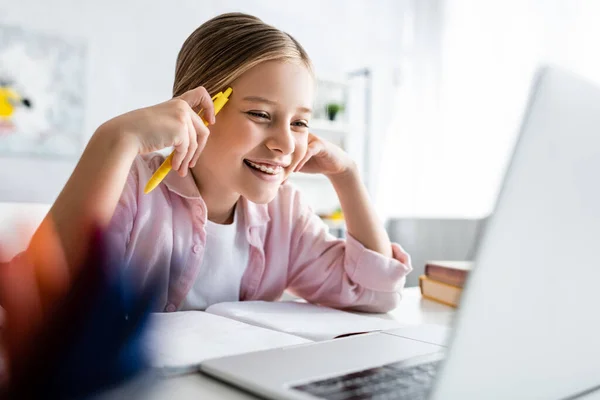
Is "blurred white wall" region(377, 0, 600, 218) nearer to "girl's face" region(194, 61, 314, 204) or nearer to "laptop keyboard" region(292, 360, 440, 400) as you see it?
"girl's face" region(194, 61, 314, 204)

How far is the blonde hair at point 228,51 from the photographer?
855 mm

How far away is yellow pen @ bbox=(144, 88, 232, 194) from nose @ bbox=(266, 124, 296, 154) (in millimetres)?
88

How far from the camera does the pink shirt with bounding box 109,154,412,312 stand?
0.85 metres

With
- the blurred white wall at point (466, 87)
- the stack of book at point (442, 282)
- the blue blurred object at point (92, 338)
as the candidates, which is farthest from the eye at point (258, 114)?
the blurred white wall at point (466, 87)

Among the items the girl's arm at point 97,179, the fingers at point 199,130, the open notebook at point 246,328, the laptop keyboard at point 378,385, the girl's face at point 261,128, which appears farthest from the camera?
the girl's face at point 261,128

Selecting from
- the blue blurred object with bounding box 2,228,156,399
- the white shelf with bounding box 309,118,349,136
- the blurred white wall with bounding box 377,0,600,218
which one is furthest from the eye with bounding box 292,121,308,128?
the white shelf with bounding box 309,118,349,136

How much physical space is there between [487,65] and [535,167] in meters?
3.54

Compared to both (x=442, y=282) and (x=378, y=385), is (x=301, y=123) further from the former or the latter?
(x=378, y=385)

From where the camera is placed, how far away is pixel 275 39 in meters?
0.89

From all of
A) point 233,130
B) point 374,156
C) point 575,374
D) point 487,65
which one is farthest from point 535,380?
point 374,156

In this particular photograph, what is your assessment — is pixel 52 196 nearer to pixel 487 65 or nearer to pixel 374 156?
pixel 374 156

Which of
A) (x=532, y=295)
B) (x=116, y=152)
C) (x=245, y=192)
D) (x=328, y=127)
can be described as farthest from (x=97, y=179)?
(x=328, y=127)

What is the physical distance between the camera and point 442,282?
39.8 inches

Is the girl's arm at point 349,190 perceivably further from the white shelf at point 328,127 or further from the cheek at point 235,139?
the white shelf at point 328,127
